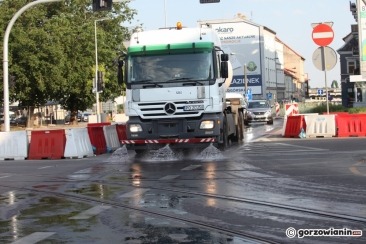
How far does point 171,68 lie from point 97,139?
19.5 feet

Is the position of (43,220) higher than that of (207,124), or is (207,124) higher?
(207,124)

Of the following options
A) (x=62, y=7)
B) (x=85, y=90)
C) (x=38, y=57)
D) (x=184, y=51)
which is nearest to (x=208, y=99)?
(x=184, y=51)

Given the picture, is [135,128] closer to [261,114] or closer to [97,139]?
[97,139]

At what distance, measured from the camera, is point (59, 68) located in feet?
177

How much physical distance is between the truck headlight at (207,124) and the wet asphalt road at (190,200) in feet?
3.10

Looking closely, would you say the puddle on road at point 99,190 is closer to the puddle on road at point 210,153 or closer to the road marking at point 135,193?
the road marking at point 135,193

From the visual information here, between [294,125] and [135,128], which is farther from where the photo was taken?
[294,125]

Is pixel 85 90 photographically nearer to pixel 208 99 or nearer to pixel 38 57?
pixel 38 57

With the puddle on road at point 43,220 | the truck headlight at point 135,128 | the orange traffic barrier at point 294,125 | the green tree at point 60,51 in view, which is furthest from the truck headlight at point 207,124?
the green tree at point 60,51

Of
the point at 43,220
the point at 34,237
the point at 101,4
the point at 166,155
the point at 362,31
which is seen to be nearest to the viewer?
the point at 34,237

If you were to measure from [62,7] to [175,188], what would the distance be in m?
55.6

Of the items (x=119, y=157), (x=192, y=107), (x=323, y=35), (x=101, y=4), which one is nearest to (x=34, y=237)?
(x=192, y=107)

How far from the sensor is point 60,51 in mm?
53219

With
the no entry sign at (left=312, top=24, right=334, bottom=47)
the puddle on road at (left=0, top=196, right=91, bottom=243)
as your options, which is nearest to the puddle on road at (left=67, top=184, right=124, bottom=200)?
the puddle on road at (left=0, top=196, right=91, bottom=243)
